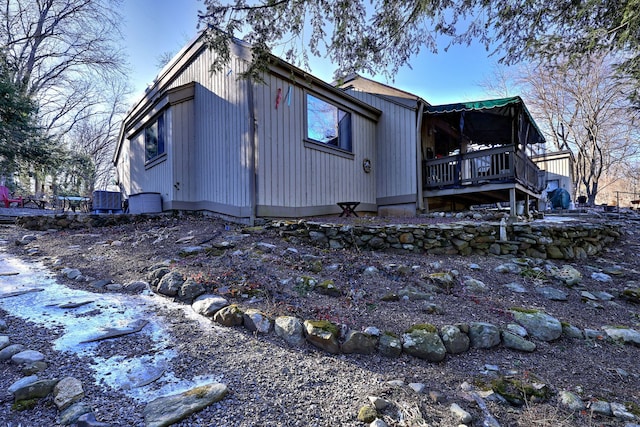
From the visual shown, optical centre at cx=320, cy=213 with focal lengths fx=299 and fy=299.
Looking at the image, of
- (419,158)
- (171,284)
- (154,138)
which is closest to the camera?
(171,284)

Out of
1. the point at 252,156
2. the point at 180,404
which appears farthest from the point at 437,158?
the point at 180,404

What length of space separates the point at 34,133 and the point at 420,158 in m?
12.0

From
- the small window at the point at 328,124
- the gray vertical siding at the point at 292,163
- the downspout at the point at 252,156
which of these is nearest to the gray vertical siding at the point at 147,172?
the downspout at the point at 252,156

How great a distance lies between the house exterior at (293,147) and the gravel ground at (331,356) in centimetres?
236

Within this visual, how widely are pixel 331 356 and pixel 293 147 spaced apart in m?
4.94

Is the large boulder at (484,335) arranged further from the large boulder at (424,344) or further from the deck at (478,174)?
the deck at (478,174)


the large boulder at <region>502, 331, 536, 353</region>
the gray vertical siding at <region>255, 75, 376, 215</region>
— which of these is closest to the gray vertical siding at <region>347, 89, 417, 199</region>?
the gray vertical siding at <region>255, 75, 376, 215</region>

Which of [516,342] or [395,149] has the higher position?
[395,149]

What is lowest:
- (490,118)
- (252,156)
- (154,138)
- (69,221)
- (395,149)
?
(69,221)

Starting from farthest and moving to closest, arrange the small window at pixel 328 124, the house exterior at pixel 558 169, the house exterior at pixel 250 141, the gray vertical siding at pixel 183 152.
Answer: the house exterior at pixel 558 169 → the small window at pixel 328 124 → the gray vertical siding at pixel 183 152 → the house exterior at pixel 250 141

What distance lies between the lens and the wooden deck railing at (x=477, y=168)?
289 inches

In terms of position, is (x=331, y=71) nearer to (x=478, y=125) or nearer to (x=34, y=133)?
→ (x=478, y=125)

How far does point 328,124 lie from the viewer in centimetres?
735

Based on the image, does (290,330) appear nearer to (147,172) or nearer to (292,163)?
(292,163)
